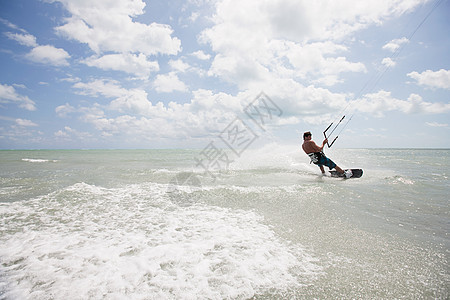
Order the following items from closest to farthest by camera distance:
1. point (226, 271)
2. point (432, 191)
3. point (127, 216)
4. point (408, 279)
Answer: point (408, 279) → point (226, 271) → point (127, 216) → point (432, 191)

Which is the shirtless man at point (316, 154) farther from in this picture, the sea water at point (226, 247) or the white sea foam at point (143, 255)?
the white sea foam at point (143, 255)

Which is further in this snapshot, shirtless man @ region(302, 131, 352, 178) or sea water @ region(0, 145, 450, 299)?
shirtless man @ region(302, 131, 352, 178)

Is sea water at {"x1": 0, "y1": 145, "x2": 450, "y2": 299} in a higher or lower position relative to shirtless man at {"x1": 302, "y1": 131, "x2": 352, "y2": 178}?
lower

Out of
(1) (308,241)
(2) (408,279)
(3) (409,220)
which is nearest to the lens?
(2) (408,279)

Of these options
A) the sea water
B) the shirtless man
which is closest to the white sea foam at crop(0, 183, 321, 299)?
the sea water

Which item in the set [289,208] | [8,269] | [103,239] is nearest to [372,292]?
[289,208]

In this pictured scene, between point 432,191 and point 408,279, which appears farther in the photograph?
point 432,191

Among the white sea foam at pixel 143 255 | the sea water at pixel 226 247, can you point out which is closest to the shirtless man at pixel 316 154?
the sea water at pixel 226 247

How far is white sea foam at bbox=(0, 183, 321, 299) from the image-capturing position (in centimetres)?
280

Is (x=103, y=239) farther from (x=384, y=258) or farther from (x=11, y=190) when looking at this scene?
(x=11, y=190)

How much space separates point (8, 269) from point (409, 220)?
796cm

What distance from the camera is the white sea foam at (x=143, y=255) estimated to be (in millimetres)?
2799

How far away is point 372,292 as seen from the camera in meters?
2.68

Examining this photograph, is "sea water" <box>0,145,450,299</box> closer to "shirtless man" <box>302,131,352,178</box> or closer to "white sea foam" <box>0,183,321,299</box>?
"white sea foam" <box>0,183,321,299</box>
